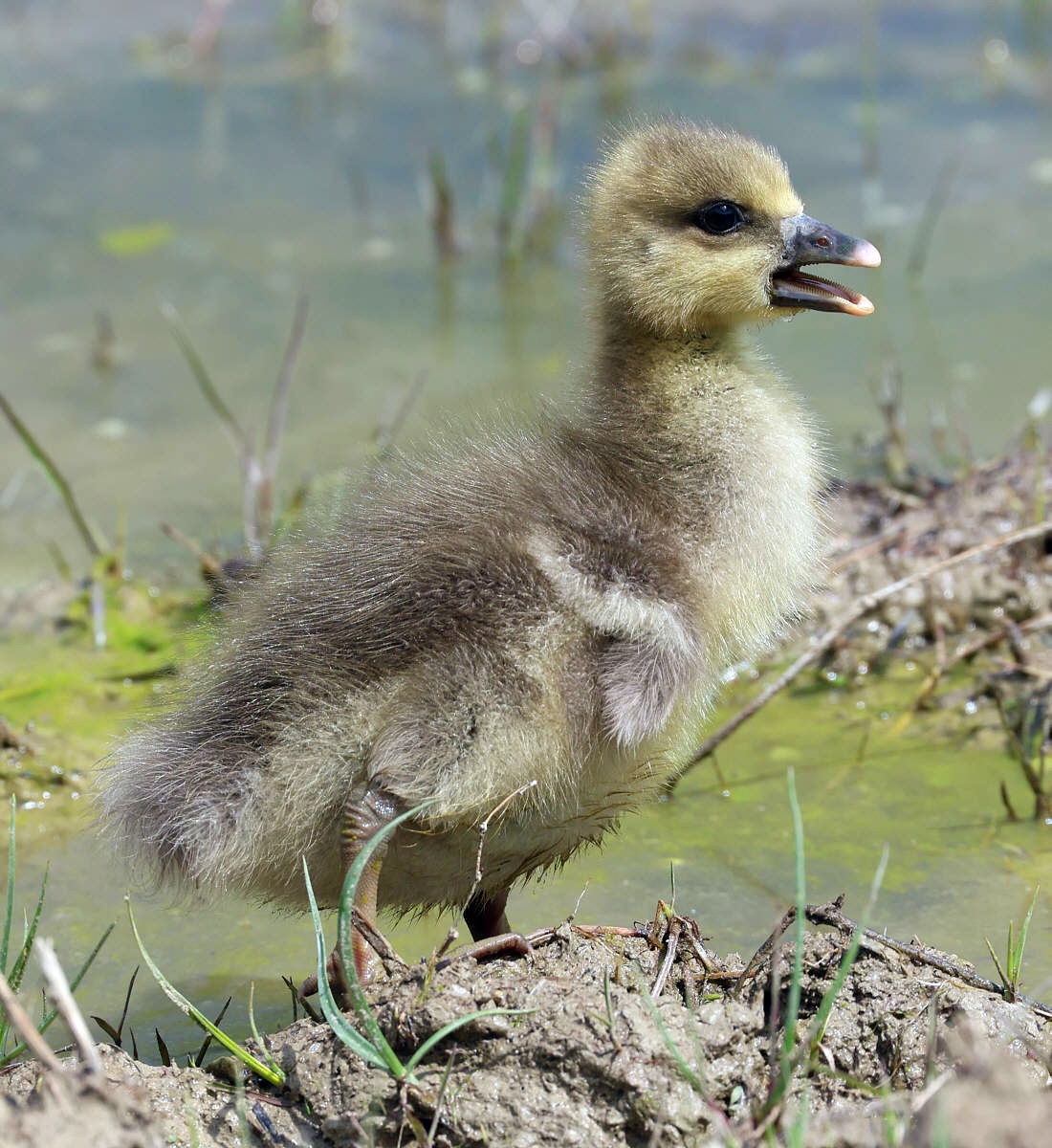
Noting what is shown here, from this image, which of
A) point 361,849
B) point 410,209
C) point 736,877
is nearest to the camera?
point 361,849

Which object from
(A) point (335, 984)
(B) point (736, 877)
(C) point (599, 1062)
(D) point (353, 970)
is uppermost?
(D) point (353, 970)

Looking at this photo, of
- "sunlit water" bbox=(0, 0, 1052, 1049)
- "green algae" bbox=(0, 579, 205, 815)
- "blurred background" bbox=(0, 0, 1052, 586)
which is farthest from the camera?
"blurred background" bbox=(0, 0, 1052, 586)

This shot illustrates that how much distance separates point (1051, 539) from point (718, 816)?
59.2 inches

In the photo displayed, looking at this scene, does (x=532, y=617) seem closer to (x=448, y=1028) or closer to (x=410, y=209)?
(x=448, y=1028)

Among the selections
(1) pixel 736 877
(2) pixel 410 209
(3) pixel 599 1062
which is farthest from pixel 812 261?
(2) pixel 410 209

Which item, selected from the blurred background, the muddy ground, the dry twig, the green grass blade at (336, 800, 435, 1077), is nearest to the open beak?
the blurred background

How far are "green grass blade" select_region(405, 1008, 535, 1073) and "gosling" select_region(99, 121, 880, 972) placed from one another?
32 cm

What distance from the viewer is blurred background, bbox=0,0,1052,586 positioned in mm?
5777

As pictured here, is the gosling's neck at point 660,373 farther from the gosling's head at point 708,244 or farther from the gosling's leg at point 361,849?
the gosling's leg at point 361,849

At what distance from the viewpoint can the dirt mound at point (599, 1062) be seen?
227 cm

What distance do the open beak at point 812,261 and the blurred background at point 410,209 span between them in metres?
0.43

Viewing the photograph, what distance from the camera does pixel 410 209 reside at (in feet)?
26.8

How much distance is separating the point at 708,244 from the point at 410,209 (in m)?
5.32

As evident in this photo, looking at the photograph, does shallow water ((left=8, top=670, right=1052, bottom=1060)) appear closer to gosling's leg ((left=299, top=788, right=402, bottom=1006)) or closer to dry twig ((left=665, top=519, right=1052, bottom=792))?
dry twig ((left=665, top=519, right=1052, bottom=792))
